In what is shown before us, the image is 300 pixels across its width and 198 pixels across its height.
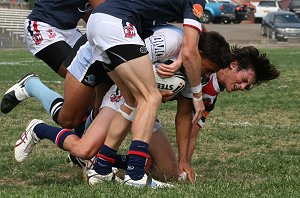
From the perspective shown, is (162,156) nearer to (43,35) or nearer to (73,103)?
(73,103)

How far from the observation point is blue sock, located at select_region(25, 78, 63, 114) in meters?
6.72

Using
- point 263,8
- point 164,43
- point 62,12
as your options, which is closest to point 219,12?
point 263,8

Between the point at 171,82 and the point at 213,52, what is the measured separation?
36 cm

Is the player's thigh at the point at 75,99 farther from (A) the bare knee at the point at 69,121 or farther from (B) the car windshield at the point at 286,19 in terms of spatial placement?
(B) the car windshield at the point at 286,19

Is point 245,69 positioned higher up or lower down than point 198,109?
higher up

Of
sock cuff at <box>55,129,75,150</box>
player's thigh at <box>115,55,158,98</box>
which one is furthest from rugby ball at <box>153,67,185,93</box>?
sock cuff at <box>55,129,75,150</box>

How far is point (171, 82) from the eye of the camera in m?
5.45

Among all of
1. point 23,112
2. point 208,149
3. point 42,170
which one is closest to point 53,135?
point 42,170

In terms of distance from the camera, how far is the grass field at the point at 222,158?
4816mm

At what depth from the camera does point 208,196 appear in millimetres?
4566

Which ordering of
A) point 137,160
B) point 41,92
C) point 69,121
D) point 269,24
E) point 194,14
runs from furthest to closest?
1. point 269,24
2. point 41,92
3. point 69,121
4. point 194,14
5. point 137,160

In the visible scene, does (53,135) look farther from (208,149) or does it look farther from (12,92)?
(208,149)

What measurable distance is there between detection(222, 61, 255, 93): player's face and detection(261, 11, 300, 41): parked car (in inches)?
1201

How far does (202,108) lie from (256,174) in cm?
81
